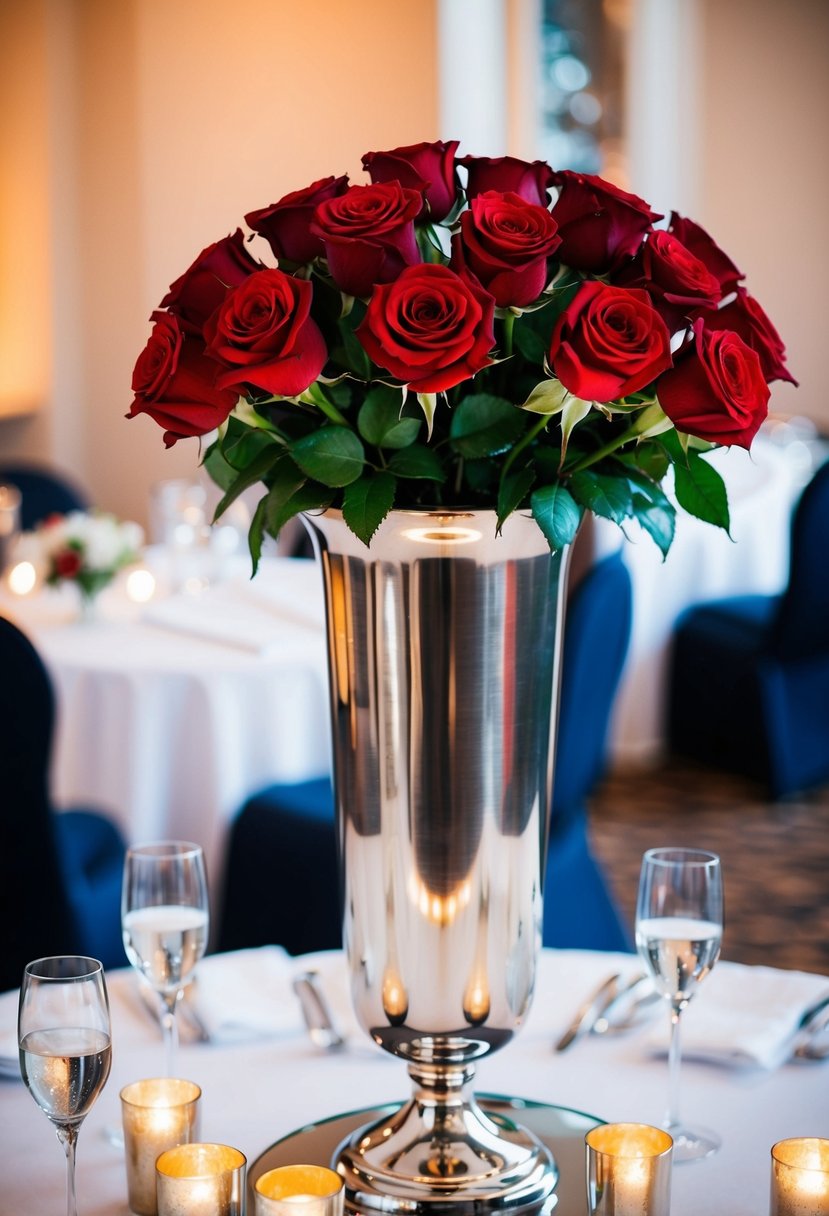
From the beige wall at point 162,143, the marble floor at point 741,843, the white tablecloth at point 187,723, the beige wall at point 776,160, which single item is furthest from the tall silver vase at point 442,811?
the beige wall at point 776,160

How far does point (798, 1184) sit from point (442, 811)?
31 cm

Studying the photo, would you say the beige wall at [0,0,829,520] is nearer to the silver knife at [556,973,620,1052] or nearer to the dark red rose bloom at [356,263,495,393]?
the silver knife at [556,973,620,1052]

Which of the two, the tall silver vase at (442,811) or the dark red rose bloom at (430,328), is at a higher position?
the dark red rose bloom at (430,328)

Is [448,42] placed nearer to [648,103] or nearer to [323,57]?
[323,57]

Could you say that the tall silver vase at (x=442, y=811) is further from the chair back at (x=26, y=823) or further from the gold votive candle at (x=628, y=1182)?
the chair back at (x=26, y=823)

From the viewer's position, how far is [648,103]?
25.3 feet

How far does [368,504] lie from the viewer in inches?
36.8

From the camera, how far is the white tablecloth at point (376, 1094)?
3.36 ft

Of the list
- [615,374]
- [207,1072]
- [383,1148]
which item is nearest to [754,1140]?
[383,1148]

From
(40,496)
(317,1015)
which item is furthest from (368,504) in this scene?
(40,496)

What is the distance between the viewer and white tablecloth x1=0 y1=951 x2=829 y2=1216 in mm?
1024

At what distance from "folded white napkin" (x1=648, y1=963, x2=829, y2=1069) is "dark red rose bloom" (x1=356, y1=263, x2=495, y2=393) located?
626 millimetres

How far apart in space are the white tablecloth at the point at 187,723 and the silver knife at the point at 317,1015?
4.56 feet

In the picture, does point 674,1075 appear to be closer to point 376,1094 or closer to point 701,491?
point 376,1094
